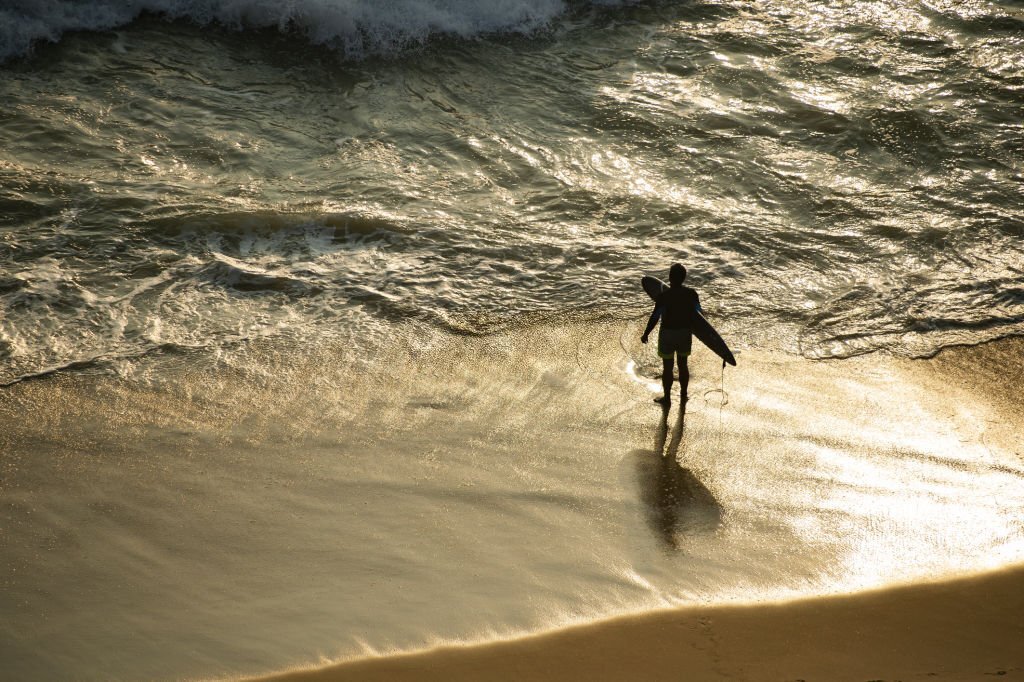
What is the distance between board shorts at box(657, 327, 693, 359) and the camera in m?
7.02

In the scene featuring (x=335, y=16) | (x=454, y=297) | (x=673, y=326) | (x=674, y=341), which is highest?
(x=335, y=16)

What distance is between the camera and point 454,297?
844 cm

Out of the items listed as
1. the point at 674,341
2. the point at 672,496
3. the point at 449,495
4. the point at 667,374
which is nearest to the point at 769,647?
the point at 672,496

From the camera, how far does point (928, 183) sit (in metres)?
10.6

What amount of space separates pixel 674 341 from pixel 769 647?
9.01 ft

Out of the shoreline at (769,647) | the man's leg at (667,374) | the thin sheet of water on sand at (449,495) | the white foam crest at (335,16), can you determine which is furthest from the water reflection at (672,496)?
the white foam crest at (335,16)

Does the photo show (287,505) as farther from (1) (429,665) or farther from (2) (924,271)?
(2) (924,271)

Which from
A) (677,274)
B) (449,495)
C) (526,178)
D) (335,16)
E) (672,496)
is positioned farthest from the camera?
(335,16)

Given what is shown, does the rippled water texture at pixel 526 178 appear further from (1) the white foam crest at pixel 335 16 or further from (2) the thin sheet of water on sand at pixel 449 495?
(2) the thin sheet of water on sand at pixel 449 495

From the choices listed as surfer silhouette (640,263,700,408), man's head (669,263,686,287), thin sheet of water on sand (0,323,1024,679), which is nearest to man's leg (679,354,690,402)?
surfer silhouette (640,263,700,408)

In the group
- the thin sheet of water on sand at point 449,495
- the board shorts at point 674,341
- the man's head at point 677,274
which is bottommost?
the thin sheet of water on sand at point 449,495

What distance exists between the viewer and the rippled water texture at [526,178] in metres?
8.29

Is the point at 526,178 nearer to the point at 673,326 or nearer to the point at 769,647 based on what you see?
the point at 673,326

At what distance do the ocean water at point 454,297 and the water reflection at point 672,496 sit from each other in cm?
3
